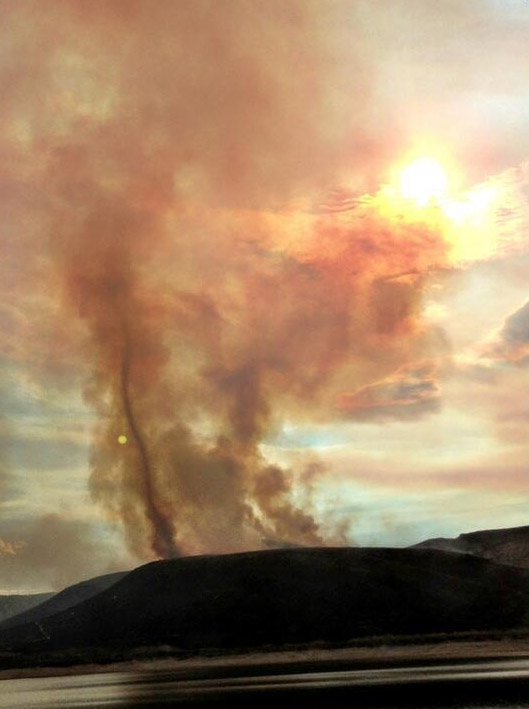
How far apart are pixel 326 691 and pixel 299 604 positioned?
104162 mm

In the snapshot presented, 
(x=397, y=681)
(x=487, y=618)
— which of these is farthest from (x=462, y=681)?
(x=487, y=618)

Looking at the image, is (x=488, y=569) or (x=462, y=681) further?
(x=488, y=569)

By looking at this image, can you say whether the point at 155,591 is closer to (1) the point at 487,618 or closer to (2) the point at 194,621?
(2) the point at 194,621

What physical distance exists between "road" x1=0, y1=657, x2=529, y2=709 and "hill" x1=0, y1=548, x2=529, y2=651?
5920 cm

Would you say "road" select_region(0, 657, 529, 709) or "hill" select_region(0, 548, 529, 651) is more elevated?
"hill" select_region(0, 548, 529, 651)

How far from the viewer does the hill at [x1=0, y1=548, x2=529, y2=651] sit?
166m

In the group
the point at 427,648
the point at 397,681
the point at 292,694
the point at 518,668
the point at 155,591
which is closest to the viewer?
the point at 292,694

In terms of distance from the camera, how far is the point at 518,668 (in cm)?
9269

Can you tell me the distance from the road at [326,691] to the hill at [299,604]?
59.2 metres

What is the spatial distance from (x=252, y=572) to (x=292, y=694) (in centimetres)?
12223

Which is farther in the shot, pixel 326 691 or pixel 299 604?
pixel 299 604

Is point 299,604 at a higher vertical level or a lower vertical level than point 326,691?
higher

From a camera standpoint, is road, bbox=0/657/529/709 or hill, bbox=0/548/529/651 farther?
hill, bbox=0/548/529/651

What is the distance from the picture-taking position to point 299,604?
176 metres
